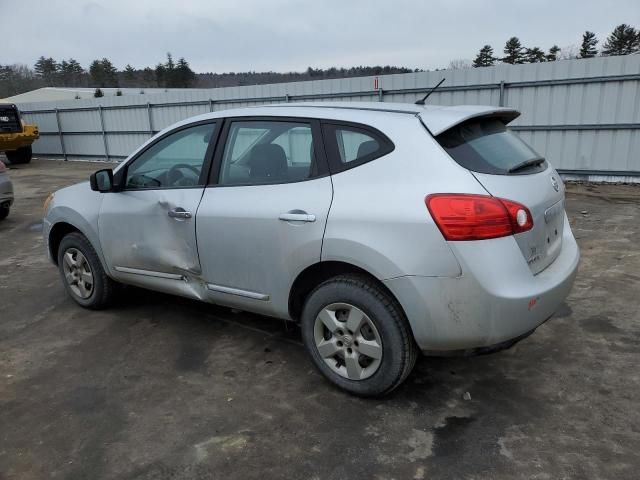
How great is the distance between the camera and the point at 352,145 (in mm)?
2867

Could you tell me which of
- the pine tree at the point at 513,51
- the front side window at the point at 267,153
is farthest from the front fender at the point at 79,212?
the pine tree at the point at 513,51

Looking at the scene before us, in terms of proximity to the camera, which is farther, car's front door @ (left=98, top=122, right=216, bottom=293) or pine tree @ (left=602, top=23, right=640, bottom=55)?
pine tree @ (left=602, top=23, right=640, bottom=55)

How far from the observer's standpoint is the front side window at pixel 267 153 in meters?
3.05

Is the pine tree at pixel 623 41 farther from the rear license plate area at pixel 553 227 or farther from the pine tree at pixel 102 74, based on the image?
the pine tree at pixel 102 74

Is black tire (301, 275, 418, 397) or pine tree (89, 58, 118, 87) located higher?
pine tree (89, 58, 118, 87)

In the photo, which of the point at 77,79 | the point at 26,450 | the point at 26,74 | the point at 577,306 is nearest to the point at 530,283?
the point at 577,306

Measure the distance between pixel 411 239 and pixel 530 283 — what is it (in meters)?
0.64

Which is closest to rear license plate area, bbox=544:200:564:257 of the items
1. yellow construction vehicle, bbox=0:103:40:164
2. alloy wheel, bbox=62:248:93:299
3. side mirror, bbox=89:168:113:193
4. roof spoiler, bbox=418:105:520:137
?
roof spoiler, bbox=418:105:520:137

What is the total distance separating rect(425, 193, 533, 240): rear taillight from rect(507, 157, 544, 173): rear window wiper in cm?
36

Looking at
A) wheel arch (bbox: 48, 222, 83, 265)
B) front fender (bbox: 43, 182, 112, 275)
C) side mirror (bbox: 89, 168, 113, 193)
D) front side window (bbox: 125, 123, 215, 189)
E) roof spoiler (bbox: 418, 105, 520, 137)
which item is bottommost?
Answer: wheel arch (bbox: 48, 222, 83, 265)

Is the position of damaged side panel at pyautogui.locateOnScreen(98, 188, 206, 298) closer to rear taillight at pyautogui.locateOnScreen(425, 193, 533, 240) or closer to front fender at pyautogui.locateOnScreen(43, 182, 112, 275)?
front fender at pyautogui.locateOnScreen(43, 182, 112, 275)

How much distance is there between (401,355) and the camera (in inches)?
106

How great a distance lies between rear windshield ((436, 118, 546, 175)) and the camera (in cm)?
265

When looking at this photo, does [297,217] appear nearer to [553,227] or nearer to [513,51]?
[553,227]
